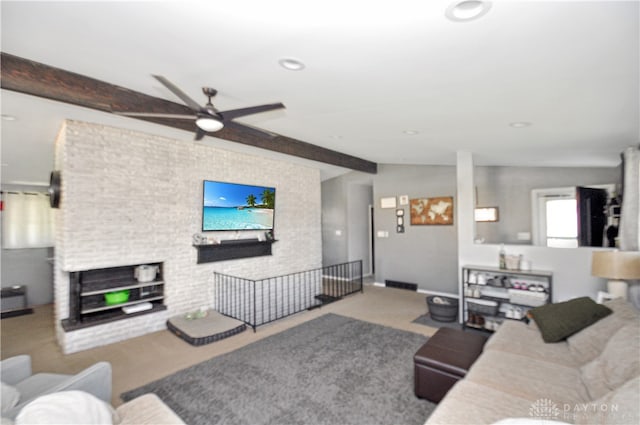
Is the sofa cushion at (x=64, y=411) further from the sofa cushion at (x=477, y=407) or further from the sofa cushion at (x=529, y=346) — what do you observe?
the sofa cushion at (x=529, y=346)

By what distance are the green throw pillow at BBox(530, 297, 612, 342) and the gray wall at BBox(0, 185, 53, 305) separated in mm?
7926

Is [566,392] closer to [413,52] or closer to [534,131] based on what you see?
A: [413,52]

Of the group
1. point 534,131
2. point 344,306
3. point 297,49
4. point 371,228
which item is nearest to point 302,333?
point 344,306

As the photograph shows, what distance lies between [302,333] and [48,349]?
3.15m

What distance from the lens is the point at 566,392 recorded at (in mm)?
1870

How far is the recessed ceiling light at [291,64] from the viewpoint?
88.2 inches

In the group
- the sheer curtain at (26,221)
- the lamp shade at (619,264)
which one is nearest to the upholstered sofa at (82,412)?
the lamp shade at (619,264)

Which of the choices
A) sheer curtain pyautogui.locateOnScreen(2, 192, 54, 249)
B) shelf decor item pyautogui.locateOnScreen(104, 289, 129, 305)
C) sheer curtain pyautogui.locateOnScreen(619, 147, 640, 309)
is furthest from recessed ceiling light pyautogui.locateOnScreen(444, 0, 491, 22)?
sheer curtain pyautogui.locateOnScreen(2, 192, 54, 249)

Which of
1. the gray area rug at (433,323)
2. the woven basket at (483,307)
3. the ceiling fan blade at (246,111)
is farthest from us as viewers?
the gray area rug at (433,323)

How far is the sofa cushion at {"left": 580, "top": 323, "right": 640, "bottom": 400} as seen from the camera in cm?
175

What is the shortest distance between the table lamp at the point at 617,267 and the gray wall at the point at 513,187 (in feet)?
9.05

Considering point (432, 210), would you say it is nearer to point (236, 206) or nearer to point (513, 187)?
point (513, 187)

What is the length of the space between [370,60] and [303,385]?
281 centimetres

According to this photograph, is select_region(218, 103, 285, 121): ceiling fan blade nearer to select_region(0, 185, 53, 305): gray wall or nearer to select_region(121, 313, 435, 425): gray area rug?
select_region(121, 313, 435, 425): gray area rug
